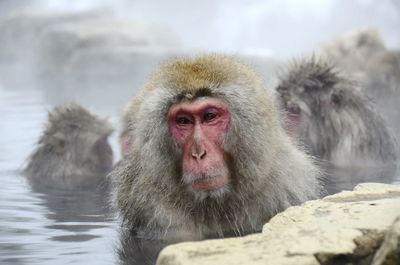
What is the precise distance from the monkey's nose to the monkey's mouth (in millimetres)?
103

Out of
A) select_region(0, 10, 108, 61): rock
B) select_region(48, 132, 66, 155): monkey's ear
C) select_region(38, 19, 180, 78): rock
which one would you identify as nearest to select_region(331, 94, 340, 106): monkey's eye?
select_region(48, 132, 66, 155): monkey's ear

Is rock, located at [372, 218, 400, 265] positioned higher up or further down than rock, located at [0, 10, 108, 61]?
further down

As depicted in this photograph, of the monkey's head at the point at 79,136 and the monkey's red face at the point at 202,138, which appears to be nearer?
the monkey's red face at the point at 202,138

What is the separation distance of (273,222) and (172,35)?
1594 centimetres

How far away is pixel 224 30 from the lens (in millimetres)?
23547

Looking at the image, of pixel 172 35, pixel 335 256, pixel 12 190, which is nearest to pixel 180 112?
pixel 335 256

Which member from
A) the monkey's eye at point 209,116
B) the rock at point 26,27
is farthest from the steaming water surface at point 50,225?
the rock at point 26,27

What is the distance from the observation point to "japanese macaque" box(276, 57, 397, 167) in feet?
21.8

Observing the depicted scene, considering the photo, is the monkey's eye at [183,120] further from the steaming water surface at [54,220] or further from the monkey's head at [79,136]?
the monkey's head at [79,136]

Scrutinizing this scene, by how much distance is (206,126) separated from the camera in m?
3.91

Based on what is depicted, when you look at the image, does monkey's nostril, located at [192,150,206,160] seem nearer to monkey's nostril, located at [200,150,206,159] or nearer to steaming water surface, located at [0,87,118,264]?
monkey's nostril, located at [200,150,206,159]

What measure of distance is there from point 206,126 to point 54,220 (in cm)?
150

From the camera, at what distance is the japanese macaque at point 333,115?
6.64 metres

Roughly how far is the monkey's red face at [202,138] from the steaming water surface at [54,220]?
543mm
